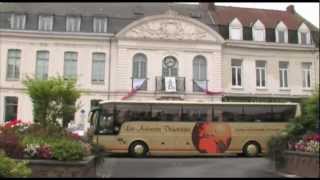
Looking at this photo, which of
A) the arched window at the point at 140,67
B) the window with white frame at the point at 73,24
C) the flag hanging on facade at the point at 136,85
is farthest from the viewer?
the window with white frame at the point at 73,24

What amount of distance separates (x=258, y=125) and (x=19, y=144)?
650 inches

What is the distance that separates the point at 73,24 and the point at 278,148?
2843 cm

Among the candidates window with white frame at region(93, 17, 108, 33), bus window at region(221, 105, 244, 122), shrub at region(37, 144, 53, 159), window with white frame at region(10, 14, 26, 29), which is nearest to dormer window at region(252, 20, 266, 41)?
window with white frame at region(93, 17, 108, 33)

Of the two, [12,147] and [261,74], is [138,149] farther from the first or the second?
[261,74]

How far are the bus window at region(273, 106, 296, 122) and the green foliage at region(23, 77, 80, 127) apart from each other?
43.5ft

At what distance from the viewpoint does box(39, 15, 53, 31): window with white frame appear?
139 feet

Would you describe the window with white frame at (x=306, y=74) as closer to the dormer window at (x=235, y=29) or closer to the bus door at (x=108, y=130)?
the dormer window at (x=235, y=29)

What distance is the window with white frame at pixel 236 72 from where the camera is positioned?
44.7 metres

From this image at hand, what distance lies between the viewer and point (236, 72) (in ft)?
147

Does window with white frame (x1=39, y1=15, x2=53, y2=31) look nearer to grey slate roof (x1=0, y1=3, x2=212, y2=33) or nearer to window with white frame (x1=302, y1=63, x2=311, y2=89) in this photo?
grey slate roof (x1=0, y1=3, x2=212, y2=33)

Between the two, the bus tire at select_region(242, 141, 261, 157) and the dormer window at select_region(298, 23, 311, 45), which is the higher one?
the dormer window at select_region(298, 23, 311, 45)

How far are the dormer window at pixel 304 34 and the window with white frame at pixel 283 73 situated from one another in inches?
109

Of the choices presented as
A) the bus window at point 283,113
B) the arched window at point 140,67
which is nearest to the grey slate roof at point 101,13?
the arched window at point 140,67

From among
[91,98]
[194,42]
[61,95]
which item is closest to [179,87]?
[194,42]
